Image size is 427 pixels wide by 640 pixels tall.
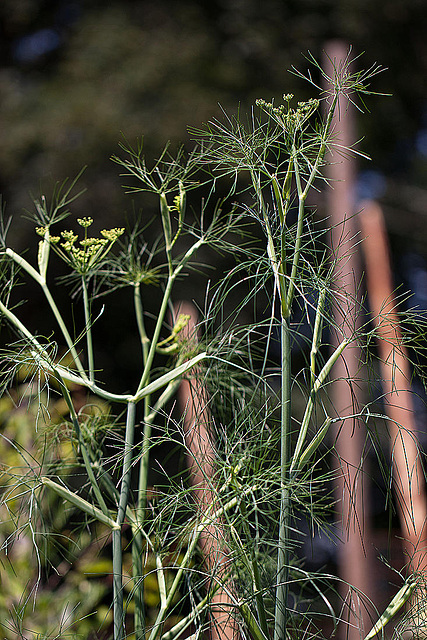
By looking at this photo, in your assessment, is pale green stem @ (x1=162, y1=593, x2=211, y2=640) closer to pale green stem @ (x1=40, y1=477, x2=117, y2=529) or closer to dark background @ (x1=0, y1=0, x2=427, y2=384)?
pale green stem @ (x1=40, y1=477, x2=117, y2=529)

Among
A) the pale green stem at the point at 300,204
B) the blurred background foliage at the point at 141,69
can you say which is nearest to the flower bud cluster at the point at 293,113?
the pale green stem at the point at 300,204

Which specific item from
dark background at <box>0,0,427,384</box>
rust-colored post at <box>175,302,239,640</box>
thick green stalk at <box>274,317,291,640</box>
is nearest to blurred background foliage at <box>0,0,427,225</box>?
dark background at <box>0,0,427,384</box>

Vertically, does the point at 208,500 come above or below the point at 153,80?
below

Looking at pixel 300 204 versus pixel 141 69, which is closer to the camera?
pixel 300 204

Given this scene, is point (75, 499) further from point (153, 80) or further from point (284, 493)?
point (153, 80)

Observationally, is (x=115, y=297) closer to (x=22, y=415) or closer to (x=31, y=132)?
(x=31, y=132)

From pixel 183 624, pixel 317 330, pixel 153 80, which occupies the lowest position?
pixel 183 624

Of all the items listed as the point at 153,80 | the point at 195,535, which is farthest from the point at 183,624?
the point at 153,80

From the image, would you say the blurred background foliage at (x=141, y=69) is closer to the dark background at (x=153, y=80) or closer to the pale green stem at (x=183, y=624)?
the dark background at (x=153, y=80)

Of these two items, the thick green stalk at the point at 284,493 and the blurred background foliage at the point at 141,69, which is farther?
the blurred background foliage at the point at 141,69

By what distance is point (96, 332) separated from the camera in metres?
2.24

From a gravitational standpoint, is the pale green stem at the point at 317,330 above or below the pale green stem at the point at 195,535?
above

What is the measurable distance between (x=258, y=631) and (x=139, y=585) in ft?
0.18

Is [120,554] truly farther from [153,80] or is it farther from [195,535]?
[153,80]
